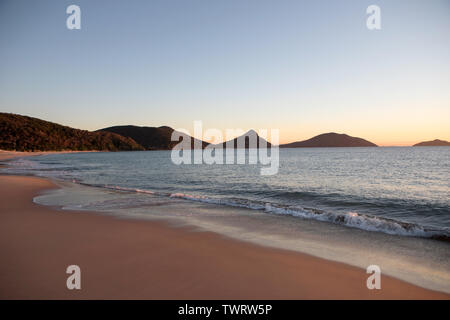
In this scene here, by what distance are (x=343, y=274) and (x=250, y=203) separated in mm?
7647

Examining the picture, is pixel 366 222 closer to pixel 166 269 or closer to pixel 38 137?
pixel 166 269

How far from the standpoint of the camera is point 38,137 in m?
127

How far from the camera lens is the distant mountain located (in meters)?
111

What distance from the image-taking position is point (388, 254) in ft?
19.8

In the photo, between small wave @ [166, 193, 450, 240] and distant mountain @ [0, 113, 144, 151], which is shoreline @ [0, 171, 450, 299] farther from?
distant mountain @ [0, 113, 144, 151]

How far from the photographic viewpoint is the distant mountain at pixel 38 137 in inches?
4375

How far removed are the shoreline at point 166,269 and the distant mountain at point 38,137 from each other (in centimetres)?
13178

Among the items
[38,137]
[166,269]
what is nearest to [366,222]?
[166,269]

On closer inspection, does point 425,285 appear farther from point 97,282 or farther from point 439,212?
point 439,212

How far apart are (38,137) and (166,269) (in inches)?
6171

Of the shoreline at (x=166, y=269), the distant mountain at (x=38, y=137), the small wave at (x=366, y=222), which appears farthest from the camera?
the distant mountain at (x=38, y=137)

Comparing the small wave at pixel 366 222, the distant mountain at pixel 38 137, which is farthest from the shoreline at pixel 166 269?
the distant mountain at pixel 38 137

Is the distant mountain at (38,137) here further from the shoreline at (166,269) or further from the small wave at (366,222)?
the small wave at (366,222)

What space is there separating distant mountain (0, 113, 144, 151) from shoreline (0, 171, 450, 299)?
432ft
